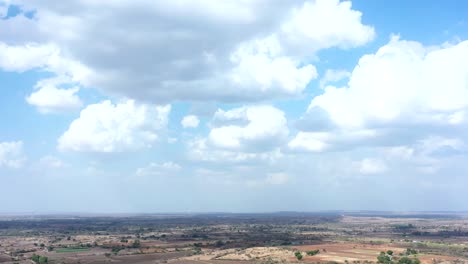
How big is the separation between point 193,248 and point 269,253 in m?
25.1

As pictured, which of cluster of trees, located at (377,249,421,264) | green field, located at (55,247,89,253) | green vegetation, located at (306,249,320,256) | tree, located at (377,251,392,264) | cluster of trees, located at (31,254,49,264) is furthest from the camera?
green field, located at (55,247,89,253)

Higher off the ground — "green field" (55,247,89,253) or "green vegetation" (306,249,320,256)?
"green field" (55,247,89,253)

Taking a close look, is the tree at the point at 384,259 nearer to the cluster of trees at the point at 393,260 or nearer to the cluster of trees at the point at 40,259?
the cluster of trees at the point at 393,260

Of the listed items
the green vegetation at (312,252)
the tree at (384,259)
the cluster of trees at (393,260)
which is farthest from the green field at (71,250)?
the cluster of trees at (393,260)

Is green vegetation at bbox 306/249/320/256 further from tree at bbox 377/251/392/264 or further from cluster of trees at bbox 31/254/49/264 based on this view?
cluster of trees at bbox 31/254/49/264

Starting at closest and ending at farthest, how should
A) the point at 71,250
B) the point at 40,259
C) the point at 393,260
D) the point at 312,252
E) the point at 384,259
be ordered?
the point at 384,259
the point at 393,260
the point at 40,259
the point at 312,252
the point at 71,250

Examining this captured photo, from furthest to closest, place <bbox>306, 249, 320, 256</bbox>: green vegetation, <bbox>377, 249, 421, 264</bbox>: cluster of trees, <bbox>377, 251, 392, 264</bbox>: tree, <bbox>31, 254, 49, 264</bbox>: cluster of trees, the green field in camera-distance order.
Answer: the green field, <bbox>306, 249, 320, 256</bbox>: green vegetation, <bbox>31, 254, 49, 264</bbox>: cluster of trees, <bbox>377, 251, 392, 264</bbox>: tree, <bbox>377, 249, 421, 264</bbox>: cluster of trees

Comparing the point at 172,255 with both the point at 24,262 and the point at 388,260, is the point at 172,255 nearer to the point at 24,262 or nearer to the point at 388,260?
the point at 24,262

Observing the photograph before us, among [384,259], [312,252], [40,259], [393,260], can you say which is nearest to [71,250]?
[40,259]

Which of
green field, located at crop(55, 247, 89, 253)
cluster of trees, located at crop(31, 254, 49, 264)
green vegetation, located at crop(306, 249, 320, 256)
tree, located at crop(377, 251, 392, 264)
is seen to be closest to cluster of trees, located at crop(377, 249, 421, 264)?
tree, located at crop(377, 251, 392, 264)

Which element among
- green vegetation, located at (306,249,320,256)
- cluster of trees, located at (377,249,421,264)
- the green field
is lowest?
cluster of trees, located at (377,249,421,264)

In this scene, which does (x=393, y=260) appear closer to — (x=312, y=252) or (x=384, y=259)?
(x=384, y=259)

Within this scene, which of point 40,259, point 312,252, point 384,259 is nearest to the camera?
point 384,259

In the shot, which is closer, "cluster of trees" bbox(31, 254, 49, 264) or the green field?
"cluster of trees" bbox(31, 254, 49, 264)
